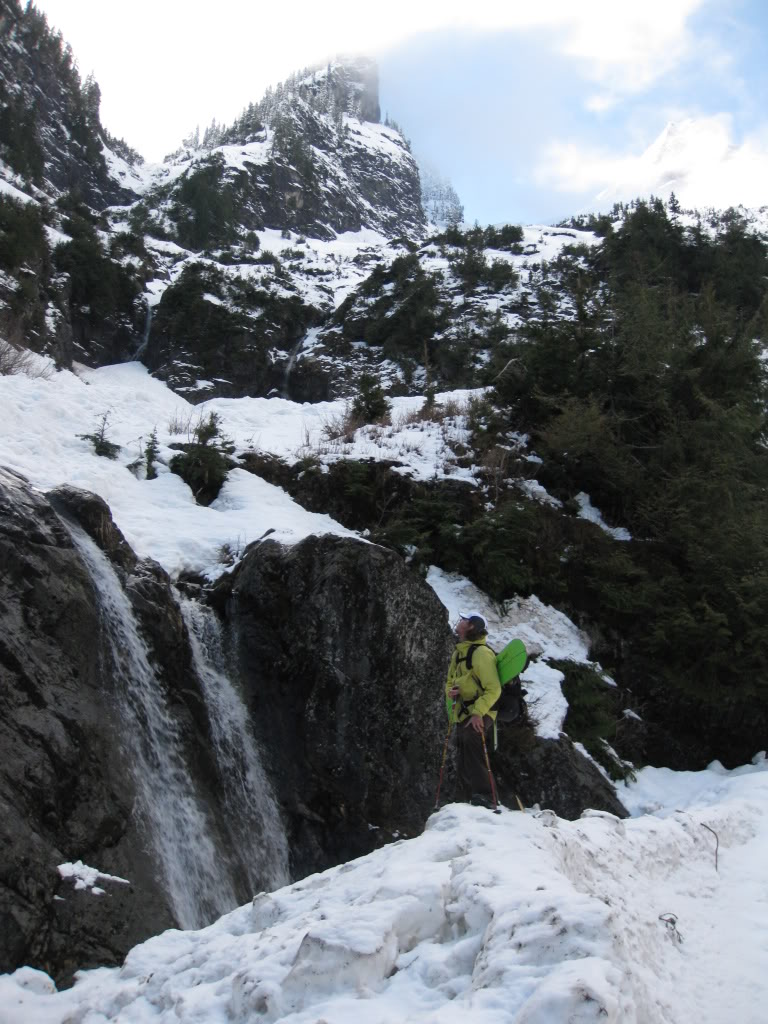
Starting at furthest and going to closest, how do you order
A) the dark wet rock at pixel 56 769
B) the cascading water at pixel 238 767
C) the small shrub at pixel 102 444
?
1. the small shrub at pixel 102 444
2. the cascading water at pixel 238 767
3. the dark wet rock at pixel 56 769

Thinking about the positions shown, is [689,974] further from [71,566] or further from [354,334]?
[354,334]

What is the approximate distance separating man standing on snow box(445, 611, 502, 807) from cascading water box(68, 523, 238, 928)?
8.31 feet

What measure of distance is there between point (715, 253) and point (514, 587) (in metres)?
24.7

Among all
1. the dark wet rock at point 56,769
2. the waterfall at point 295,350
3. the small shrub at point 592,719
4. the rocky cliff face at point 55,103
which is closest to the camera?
the dark wet rock at point 56,769

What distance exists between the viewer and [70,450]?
9.82 meters

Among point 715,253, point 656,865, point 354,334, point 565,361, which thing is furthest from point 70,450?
point 715,253

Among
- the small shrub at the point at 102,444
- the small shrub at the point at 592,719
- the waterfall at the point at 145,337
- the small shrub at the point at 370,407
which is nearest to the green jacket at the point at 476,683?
the small shrub at the point at 592,719

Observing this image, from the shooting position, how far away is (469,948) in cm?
307

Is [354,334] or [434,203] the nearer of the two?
[354,334]

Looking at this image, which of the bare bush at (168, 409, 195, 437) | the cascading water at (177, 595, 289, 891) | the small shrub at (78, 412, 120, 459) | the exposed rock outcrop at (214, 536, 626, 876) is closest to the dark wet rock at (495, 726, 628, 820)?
the exposed rock outcrop at (214, 536, 626, 876)

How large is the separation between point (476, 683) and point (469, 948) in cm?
235

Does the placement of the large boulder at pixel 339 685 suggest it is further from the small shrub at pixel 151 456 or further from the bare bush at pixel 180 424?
the bare bush at pixel 180 424

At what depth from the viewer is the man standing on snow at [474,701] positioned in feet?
17.0

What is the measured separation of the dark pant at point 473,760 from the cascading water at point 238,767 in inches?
110
